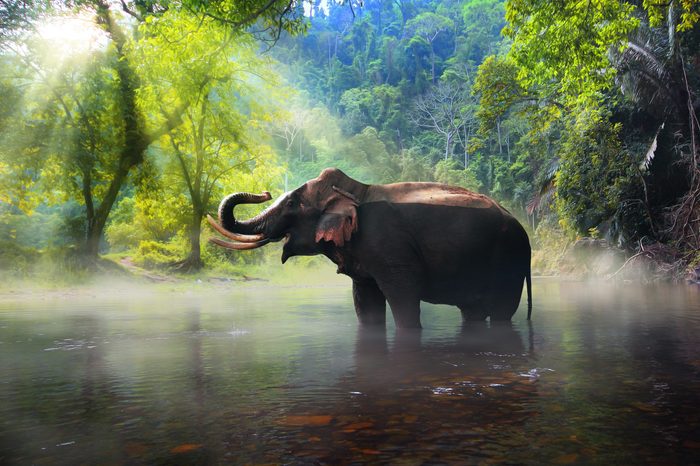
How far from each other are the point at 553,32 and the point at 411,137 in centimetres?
6564

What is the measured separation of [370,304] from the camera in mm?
9453

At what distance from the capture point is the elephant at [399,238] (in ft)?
28.1

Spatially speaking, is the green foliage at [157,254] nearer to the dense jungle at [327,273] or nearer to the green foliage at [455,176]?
the dense jungle at [327,273]

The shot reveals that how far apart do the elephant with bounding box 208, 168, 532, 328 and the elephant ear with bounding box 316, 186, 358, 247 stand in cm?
1

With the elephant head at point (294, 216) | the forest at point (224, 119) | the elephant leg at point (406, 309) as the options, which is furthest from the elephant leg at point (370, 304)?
the forest at point (224, 119)

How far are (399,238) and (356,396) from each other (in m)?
4.35

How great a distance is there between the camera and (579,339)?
7477mm

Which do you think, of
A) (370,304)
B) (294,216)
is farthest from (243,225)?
(370,304)

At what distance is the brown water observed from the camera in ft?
10.5

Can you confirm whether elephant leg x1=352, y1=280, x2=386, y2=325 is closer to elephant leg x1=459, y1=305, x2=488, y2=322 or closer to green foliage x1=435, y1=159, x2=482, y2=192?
elephant leg x1=459, y1=305, x2=488, y2=322

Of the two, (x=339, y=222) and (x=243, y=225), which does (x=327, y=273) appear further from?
(x=339, y=222)

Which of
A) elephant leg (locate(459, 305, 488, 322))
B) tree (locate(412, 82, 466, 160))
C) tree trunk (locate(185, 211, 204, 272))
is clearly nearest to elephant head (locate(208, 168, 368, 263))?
elephant leg (locate(459, 305, 488, 322))

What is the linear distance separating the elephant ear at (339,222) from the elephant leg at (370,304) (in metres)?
1.09

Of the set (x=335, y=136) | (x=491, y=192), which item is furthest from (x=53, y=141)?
(x=335, y=136)
